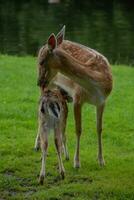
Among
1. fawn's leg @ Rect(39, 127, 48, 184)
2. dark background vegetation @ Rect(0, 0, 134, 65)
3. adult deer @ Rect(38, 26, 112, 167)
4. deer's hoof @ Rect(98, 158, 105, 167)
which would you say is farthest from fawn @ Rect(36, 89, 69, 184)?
dark background vegetation @ Rect(0, 0, 134, 65)

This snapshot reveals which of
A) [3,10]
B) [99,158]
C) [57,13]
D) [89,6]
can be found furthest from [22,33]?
[99,158]

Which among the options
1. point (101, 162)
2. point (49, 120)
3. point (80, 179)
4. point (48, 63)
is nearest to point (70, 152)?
point (101, 162)

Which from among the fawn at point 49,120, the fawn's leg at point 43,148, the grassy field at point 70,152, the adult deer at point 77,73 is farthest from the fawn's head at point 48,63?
the grassy field at point 70,152

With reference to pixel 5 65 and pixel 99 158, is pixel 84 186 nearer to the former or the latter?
pixel 99 158

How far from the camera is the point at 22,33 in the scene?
25.8 metres

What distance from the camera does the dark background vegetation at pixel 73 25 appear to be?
74.9ft

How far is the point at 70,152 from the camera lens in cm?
790

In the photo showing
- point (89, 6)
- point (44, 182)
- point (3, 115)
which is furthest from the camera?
point (89, 6)

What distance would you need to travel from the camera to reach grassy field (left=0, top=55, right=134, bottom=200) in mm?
6223

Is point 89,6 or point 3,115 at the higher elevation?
point 3,115

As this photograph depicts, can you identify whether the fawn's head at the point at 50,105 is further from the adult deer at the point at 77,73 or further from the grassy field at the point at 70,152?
the grassy field at the point at 70,152

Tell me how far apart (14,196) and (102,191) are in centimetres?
92

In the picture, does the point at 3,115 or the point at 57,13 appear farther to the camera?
the point at 57,13

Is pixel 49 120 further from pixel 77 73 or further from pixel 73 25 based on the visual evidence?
pixel 73 25
